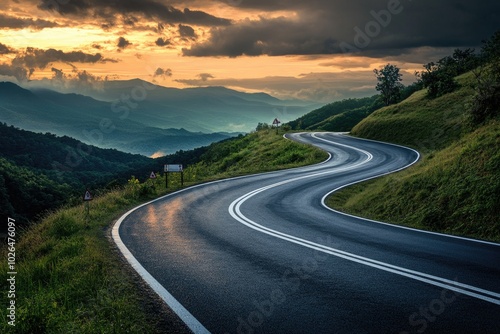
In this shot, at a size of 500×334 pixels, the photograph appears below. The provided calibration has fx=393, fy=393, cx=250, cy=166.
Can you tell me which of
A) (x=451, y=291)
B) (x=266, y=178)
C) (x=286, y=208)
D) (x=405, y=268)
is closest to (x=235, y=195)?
(x=286, y=208)

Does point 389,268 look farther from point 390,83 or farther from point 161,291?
point 390,83

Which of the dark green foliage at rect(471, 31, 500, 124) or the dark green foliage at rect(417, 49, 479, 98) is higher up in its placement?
the dark green foliage at rect(417, 49, 479, 98)

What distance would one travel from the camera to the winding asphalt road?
4754mm

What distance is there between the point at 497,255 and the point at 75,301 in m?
7.45

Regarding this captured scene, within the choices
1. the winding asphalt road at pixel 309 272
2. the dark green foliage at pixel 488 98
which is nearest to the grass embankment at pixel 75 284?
the winding asphalt road at pixel 309 272

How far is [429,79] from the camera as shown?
171ft

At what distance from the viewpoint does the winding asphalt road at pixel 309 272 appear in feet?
15.6

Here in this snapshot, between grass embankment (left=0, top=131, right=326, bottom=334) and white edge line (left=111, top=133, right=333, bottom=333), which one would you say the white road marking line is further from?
grass embankment (left=0, top=131, right=326, bottom=334)

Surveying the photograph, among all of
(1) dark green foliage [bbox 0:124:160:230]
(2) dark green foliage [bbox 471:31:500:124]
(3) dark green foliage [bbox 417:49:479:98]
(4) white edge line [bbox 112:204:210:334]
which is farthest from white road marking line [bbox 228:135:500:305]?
(1) dark green foliage [bbox 0:124:160:230]

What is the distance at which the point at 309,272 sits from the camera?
669 cm

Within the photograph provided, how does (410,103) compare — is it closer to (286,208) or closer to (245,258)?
(286,208)

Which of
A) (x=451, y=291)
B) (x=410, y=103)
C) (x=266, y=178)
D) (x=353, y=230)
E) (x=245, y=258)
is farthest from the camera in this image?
(x=410, y=103)

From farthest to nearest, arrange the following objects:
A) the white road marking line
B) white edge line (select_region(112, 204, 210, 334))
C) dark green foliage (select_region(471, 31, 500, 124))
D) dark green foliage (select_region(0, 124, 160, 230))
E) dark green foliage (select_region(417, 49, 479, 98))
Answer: dark green foliage (select_region(0, 124, 160, 230))
dark green foliage (select_region(417, 49, 479, 98))
dark green foliage (select_region(471, 31, 500, 124))
the white road marking line
white edge line (select_region(112, 204, 210, 334))

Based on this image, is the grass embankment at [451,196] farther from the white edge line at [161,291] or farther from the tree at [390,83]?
the tree at [390,83]
